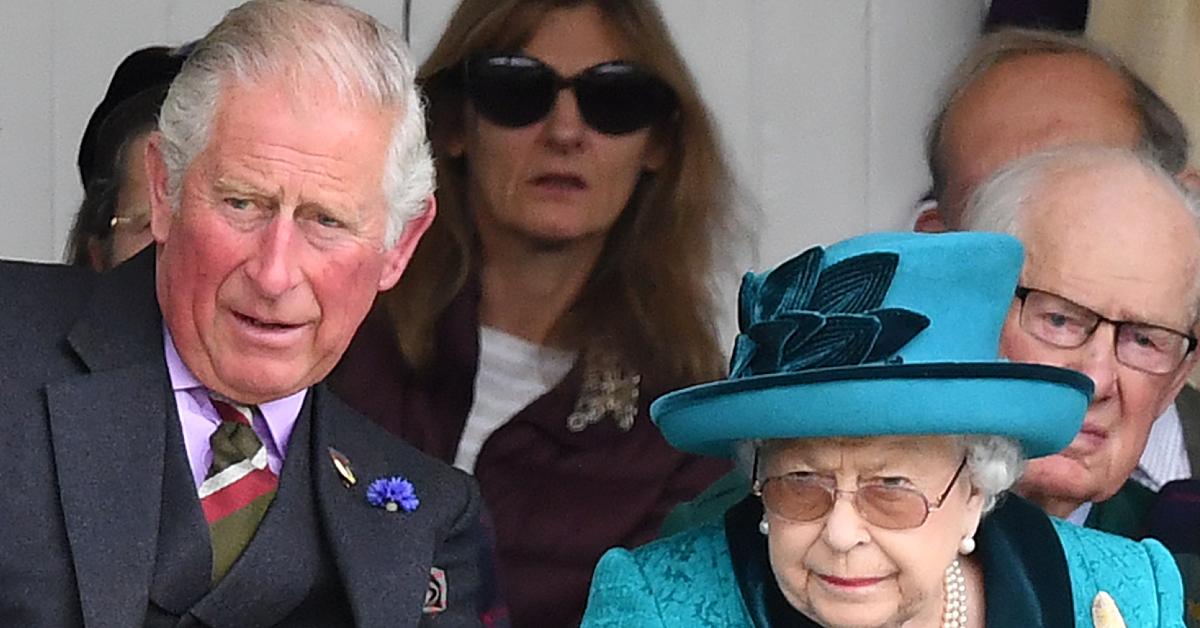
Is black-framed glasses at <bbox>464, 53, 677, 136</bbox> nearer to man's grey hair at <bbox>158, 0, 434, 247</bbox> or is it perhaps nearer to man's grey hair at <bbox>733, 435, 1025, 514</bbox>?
man's grey hair at <bbox>158, 0, 434, 247</bbox>

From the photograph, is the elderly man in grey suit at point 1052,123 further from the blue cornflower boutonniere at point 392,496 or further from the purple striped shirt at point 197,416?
the purple striped shirt at point 197,416

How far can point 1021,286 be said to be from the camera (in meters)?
2.68

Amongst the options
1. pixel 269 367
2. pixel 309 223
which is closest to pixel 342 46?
pixel 309 223

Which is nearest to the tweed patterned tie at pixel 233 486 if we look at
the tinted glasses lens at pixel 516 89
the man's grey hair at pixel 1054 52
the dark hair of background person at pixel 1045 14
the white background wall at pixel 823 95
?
the tinted glasses lens at pixel 516 89

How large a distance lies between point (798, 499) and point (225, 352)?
650mm

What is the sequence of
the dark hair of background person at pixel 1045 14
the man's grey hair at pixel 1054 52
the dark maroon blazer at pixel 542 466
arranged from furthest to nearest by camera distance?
1. the dark hair of background person at pixel 1045 14
2. the man's grey hair at pixel 1054 52
3. the dark maroon blazer at pixel 542 466

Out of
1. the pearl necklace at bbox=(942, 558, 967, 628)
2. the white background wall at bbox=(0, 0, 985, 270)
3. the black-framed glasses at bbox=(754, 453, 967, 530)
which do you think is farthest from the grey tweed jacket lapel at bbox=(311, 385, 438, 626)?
the white background wall at bbox=(0, 0, 985, 270)

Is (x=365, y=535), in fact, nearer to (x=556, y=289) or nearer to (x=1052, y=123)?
(x=556, y=289)

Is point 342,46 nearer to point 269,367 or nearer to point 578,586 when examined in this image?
point 269,367

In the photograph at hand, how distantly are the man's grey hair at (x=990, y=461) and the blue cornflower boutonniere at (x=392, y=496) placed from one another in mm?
438

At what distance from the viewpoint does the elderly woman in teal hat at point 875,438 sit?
6.99 ft

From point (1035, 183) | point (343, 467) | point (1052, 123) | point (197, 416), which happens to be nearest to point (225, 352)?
point (197, 416)

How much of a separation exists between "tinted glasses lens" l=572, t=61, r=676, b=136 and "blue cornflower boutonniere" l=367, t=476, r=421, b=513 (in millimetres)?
881

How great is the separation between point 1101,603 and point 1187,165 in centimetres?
116
